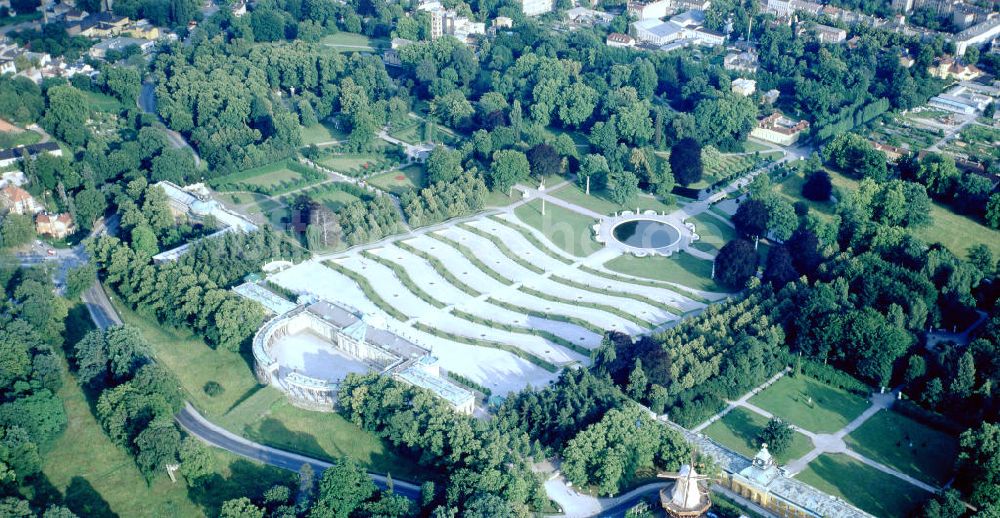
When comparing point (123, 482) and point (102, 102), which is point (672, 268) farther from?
point (102, 102)

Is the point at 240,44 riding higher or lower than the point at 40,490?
higher

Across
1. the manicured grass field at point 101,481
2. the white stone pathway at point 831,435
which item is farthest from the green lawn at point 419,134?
the manicured grass field at point 101,481

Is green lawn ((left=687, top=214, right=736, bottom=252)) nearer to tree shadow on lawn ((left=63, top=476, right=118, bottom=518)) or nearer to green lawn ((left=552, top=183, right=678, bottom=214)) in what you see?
green lawn ((left=552, top=183, right=678, bottom=214))

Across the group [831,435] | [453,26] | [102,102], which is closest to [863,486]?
[831,435]

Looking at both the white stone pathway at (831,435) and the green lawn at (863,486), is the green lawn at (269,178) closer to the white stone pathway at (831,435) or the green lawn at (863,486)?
the white stone pathway at (831,435)

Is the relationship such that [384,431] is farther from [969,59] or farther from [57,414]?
[969,59]

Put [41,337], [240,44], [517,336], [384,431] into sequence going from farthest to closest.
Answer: [240,44] → [517,336] → [41,337] → [384,431]

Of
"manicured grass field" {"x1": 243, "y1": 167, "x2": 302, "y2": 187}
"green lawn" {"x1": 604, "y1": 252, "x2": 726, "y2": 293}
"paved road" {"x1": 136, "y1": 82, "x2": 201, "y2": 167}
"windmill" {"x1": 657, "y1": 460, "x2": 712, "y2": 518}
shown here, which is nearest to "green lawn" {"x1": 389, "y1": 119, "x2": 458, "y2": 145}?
"manicured grass field" {"x1": 243, "y1": 167, "x2": 302, "y2": 187}

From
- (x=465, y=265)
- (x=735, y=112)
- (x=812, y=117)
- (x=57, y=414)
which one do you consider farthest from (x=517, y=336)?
(x=812, y=117)
